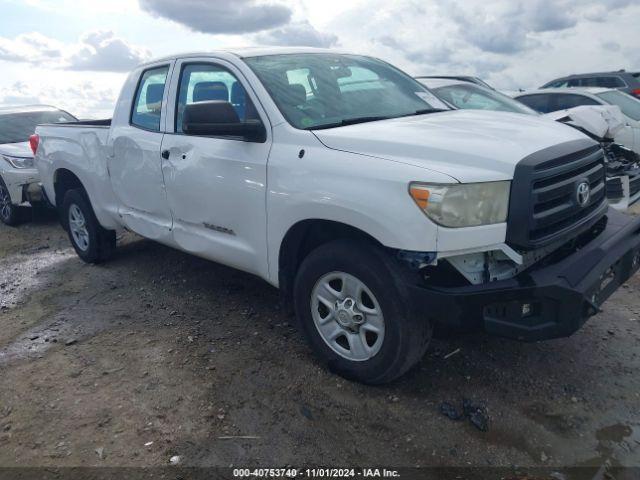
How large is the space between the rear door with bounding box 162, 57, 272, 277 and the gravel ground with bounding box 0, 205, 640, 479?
2.12 feet

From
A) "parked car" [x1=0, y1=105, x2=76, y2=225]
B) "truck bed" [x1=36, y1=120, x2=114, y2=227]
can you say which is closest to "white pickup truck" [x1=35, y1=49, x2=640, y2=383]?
"truck bed" [x1=36, y1=120, x2=114, y2=227]

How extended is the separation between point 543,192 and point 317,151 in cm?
119

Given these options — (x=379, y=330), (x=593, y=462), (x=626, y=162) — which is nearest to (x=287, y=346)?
(x=379, y=330)

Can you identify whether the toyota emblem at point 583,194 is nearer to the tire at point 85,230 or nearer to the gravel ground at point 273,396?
the gravel ground at point 273,396

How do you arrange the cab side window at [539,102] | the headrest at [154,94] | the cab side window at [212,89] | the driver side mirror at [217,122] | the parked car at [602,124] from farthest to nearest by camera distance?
the cab side window at [539,102] → the parked car at [602,124] → the headrest at [154,94] → the cab side window at [212,89] → the driver side mirror at [217,122]

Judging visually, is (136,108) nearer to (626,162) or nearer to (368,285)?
(368,285)

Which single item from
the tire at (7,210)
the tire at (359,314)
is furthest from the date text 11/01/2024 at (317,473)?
the tire at (7,210)

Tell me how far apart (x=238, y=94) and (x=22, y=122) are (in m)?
6.50

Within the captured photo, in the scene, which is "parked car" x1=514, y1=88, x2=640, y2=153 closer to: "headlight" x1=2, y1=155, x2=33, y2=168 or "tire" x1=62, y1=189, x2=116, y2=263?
"tire" x1=62, y1=189, x2=116, y2=263

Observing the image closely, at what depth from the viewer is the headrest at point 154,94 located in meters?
4.36

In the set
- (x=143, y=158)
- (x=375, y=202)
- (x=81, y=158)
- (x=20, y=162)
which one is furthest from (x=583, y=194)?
(x=20, y=162)

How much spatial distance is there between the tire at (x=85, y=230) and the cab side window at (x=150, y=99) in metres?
1.35

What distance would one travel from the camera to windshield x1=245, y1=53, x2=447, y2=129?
3.41m

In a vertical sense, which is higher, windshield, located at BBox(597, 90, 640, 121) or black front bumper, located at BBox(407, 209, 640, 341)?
windshield, located at BBox(597, 90, 640, 121)
